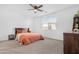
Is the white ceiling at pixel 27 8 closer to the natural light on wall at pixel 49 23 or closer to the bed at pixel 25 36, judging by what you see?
the natural light on wall at pixel 49 23

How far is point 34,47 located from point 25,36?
31cm

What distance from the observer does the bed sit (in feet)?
8.18

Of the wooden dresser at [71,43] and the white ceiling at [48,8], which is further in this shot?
the wooden dresser at [71,43]

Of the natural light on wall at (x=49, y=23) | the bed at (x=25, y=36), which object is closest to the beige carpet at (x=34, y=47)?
the bed at (x=25, y=36)

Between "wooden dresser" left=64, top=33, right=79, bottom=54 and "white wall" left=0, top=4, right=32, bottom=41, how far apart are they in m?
0.90

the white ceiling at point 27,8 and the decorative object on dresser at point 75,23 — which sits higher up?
the white ceiling at point 27,8

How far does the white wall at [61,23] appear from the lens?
243 cm

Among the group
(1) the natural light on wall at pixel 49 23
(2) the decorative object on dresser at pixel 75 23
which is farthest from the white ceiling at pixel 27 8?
(2) the decorative object on dresser at pixel 75 23

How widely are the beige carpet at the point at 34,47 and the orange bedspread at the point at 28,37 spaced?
101 mm

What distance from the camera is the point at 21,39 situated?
8.62 feet

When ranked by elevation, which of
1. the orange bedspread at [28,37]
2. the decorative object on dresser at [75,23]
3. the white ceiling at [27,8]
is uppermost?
the white ceiling at [27,8]
